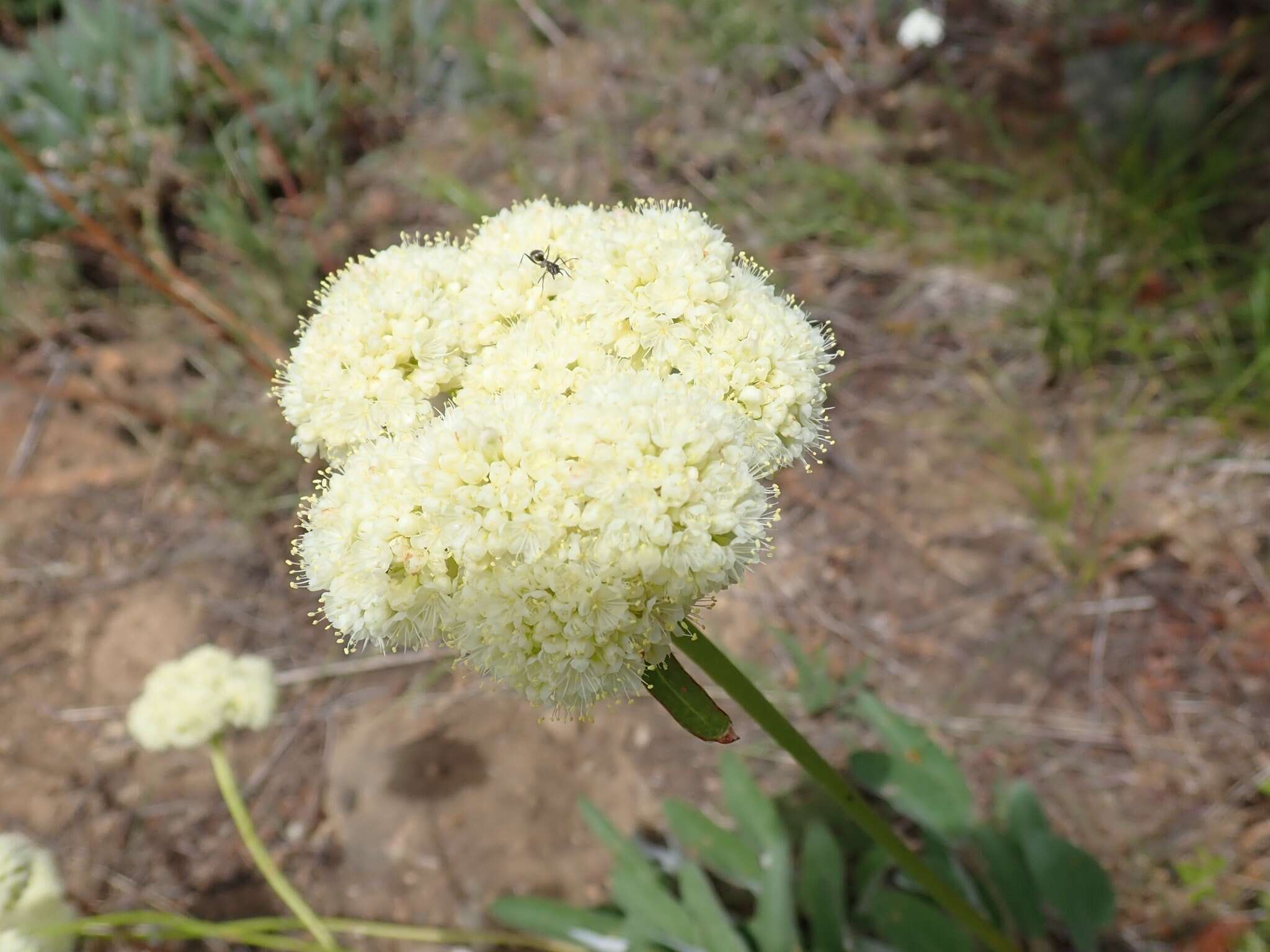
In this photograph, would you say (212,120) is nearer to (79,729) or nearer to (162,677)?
(79,729)

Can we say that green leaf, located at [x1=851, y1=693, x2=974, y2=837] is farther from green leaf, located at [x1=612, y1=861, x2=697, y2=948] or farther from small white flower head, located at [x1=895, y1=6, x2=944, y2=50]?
small white flower head, located at [x1=895, y1=6, x2=944, y2=50]

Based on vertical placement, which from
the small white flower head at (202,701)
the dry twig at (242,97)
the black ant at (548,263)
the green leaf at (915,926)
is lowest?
the green leaf at (915,926)

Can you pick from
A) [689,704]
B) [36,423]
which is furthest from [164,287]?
[689,704]

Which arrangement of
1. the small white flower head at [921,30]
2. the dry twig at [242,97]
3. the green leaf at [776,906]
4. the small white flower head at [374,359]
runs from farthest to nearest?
the small white flower head at [921,30]
the dry twig at [242,97]
the green leaf at [776,906]
the small white flower head at [374,359]

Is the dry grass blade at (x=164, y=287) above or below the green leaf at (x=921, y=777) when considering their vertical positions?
above

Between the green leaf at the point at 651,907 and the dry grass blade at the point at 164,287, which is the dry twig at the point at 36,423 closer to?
the dry grass blade at the point at 164,287

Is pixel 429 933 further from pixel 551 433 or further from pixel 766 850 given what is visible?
pixel 551 433

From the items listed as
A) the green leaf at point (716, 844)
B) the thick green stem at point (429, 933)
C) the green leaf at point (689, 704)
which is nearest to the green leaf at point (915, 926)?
the green leaf at point (716, 844)
